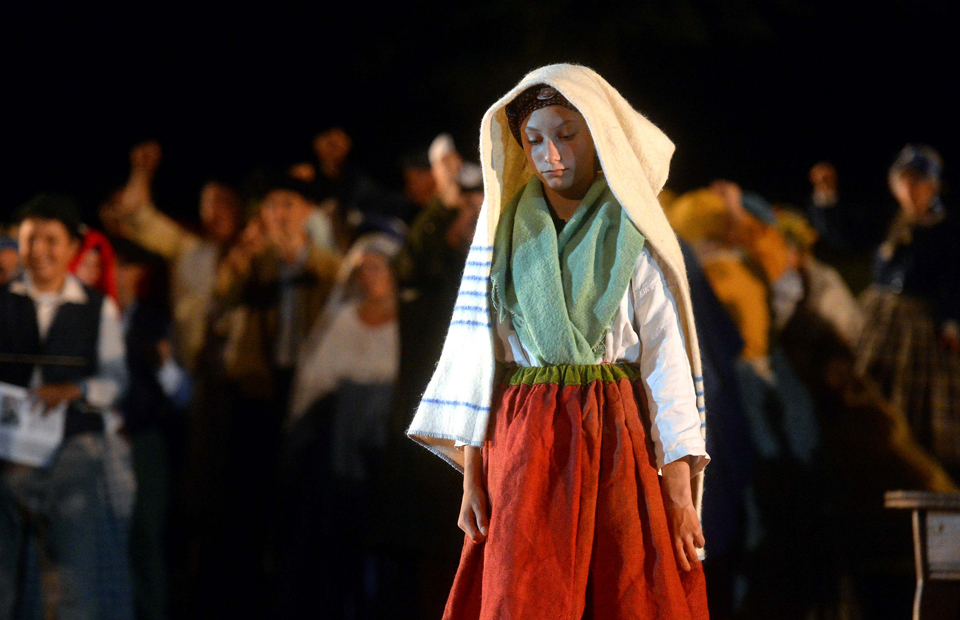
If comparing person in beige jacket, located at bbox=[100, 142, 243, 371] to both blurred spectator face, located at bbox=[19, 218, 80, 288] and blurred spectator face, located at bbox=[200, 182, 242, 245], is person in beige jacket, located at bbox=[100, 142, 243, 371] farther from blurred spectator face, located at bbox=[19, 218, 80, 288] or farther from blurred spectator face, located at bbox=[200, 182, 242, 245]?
blurred spectator face, located at bbox=[19, 218, 80, 288]

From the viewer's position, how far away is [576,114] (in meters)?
2.32

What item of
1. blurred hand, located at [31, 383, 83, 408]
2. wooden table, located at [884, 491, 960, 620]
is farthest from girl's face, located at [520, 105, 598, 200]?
blurred hand, located at [31, 383, 83, 408]

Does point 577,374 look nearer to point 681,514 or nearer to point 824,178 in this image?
point 681,514

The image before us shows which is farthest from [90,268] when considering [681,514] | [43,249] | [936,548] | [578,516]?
[936,548]

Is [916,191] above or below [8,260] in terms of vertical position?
above

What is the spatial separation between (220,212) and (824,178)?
3.17 meters

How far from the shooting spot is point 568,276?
2.25 m

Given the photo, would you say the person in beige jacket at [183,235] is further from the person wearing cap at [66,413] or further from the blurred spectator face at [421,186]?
the person wearing cap at [66,413]

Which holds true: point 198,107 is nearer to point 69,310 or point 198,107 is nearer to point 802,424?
point 69,310

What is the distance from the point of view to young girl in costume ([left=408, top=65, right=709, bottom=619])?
2.12 m

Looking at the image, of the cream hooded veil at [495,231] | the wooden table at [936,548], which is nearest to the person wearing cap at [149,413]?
the cream hooded veil at [495,231]

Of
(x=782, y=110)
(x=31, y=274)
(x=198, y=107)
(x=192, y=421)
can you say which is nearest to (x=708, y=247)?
(x=782, y=110)

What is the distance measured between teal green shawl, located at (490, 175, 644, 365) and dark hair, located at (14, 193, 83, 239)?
2400 mm

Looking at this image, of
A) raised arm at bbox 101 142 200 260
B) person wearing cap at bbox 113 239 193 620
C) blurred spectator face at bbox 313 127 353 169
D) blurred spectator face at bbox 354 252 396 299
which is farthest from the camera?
blurred spectator face at bbox 313 127 353 169
